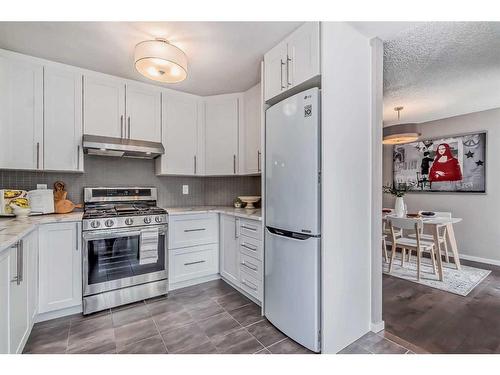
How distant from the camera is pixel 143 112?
2.82m

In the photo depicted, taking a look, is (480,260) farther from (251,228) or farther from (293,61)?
(293,61)

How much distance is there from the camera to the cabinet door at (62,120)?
2.33 m

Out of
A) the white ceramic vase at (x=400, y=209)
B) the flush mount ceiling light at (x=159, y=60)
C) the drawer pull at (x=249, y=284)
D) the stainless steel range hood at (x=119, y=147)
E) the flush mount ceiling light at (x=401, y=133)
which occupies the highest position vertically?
the flush mount ceiling light at (x=159, y=60)

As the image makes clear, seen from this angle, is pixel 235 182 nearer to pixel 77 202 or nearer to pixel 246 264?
pixel 246 264

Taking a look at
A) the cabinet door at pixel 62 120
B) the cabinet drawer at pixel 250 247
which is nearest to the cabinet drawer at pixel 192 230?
the cabinet drawer at pixel 250 247

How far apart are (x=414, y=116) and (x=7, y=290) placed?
528cm

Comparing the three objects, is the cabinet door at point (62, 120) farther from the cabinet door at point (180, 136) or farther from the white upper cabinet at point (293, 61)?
the white upper cabinet at point (293, 61)

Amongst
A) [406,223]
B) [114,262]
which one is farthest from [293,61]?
[406,223]

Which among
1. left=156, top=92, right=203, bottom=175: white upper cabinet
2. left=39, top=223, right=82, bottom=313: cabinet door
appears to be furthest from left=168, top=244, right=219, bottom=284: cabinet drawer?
left=156, top=92, right=203, bottom=175: white upper cabinet

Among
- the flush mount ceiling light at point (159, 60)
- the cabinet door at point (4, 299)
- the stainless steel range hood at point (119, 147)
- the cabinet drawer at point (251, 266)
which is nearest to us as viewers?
the cabinet door at point (4, 299)

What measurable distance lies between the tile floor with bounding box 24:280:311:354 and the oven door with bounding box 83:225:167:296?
0.24 meters

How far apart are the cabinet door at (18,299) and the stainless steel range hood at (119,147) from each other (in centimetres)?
111

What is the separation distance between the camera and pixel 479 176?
3.72 meters
